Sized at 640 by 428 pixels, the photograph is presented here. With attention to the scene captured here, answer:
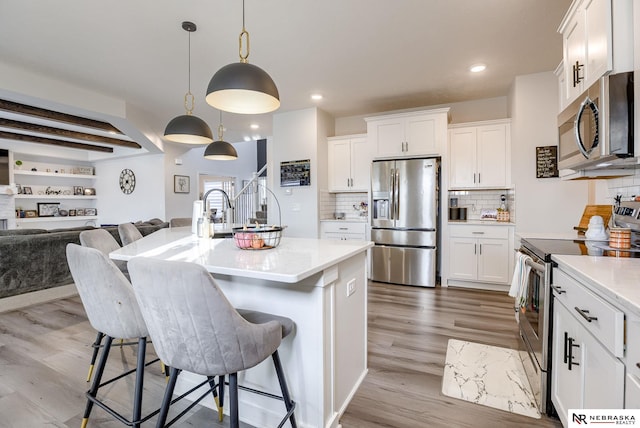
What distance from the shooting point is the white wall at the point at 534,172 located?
3637 mm

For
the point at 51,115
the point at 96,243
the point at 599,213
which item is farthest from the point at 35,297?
the point at 599,213

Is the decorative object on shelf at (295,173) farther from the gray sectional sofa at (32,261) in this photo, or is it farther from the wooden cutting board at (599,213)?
the wooden cutting board at (599,213)

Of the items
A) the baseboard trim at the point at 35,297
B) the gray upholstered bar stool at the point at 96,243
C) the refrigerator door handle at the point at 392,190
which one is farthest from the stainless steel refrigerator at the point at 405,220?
the baseboard trim at the point at 35,297

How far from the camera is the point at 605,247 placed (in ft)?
5.81

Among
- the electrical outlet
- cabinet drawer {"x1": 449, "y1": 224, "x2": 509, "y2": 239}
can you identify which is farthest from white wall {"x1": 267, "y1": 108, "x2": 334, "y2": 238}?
the electrical outlet

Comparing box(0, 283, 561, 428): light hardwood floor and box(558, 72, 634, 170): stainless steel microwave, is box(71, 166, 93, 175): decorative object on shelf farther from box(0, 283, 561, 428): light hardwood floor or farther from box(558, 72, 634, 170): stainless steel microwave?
box(558, 72, 634, 170): stainless steel microwave

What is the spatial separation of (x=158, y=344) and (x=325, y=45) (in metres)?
2.96

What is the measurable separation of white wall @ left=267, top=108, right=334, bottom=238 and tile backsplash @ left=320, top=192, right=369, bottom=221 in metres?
0.21

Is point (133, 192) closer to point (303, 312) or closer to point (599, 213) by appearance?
point (303, 312)

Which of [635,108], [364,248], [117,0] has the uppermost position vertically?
[117,0]

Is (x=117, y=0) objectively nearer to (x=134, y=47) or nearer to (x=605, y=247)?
(x=134, y=47)

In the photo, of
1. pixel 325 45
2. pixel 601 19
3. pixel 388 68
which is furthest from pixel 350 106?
pixel 601 19

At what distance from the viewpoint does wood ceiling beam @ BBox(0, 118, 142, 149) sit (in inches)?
206

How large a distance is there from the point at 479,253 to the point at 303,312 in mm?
3389
